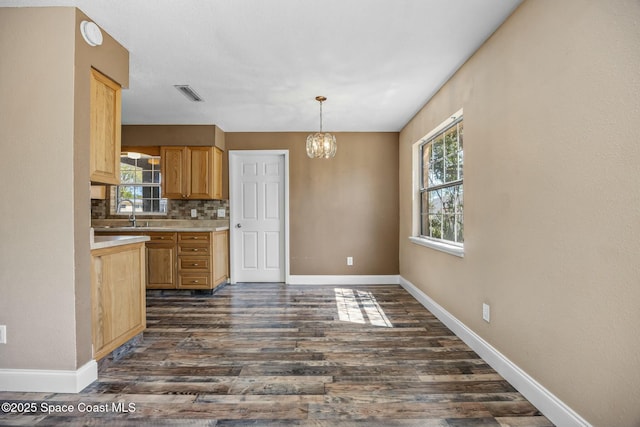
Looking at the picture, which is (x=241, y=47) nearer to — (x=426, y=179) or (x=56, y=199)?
(x=56, y=199)

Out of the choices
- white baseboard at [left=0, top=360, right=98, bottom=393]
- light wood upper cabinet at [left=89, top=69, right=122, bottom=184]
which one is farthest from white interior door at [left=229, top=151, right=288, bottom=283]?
white baseboard at [left=0, top=360, right=98, bottom=393]

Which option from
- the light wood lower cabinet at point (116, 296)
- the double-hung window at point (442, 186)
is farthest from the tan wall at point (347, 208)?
the light wood lower cabinet at point (116, 296)

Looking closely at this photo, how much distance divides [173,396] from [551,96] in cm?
272

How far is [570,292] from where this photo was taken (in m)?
1.58

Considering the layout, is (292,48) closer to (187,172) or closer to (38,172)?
(38,172)

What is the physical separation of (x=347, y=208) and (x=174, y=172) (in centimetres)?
255

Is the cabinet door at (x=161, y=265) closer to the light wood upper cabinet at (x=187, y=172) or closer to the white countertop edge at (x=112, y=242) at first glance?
the light wood upper cabinet at (x=187, y=172)

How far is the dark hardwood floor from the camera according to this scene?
5.76 feet

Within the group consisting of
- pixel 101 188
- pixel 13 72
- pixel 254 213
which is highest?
pixel 13 72

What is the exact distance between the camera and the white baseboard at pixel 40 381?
6.53ft

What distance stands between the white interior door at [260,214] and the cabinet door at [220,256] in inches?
5.6

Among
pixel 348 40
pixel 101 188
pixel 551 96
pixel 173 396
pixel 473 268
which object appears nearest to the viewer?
pixel 551 96

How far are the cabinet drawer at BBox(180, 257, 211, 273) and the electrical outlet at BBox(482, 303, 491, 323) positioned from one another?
10.9ft

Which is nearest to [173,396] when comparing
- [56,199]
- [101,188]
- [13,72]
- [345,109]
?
[56,199]
